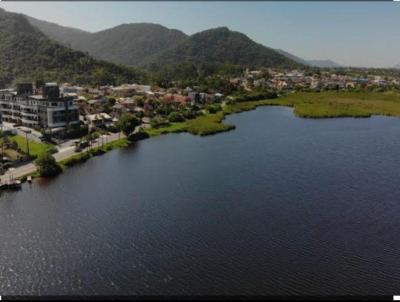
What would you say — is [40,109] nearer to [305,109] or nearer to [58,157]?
[58,157]

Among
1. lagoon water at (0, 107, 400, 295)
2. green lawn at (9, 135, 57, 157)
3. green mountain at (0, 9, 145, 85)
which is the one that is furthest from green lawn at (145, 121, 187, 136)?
green mountain at (0, 9, 145, 85)

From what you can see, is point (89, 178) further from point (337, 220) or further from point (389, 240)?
point (389, 240)

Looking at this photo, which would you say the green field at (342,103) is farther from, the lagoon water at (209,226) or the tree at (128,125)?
the tree at (128,125)

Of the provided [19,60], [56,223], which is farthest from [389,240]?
[19,60]

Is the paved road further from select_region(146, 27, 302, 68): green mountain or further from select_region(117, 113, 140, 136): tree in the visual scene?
select_region(146, 27, 302, 68): green mountain

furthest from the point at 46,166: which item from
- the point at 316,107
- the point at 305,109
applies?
the point at 316,107
